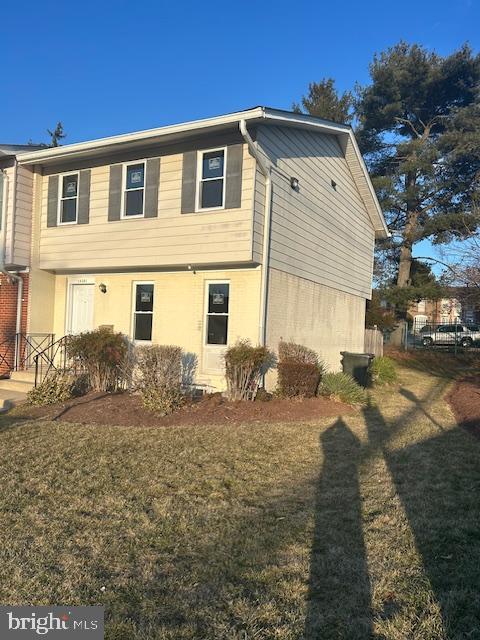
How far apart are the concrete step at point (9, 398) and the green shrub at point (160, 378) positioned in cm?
247

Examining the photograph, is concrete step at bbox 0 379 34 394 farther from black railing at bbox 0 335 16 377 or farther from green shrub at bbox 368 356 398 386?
green shrub at bbox 368 356 398 386

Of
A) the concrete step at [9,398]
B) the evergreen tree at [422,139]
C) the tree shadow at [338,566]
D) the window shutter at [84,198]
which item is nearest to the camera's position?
the tree shadow at [338,566]

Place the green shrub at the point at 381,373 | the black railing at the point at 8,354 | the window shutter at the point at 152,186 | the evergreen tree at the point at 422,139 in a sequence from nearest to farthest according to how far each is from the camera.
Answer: the window shutter at the point at 152,186 → the black railing at the point at 8,354 → the green shrub at the point at 381,373 → the evergreen tree at the point at 422,139

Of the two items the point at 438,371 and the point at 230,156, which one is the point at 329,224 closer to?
the point at 230,156

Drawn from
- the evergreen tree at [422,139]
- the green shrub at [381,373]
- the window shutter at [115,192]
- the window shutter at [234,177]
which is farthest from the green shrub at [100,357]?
the evergreen tree at [422,139]

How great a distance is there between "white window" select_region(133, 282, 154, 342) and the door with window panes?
1585 millimetres

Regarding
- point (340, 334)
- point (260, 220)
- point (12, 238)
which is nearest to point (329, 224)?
point (340, 334)

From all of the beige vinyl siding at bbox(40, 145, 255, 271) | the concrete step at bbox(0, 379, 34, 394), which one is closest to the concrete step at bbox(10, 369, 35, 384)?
the concrete step at bbox(0, 379, 34, 394)

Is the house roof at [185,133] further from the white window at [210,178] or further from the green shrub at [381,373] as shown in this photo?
the green shrub at [381,373]

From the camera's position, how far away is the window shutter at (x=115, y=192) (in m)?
11.7

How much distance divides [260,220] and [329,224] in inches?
178

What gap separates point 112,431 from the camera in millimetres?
7570

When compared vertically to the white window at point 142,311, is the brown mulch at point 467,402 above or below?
below

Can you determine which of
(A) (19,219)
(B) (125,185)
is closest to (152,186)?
(B) (125,185)
